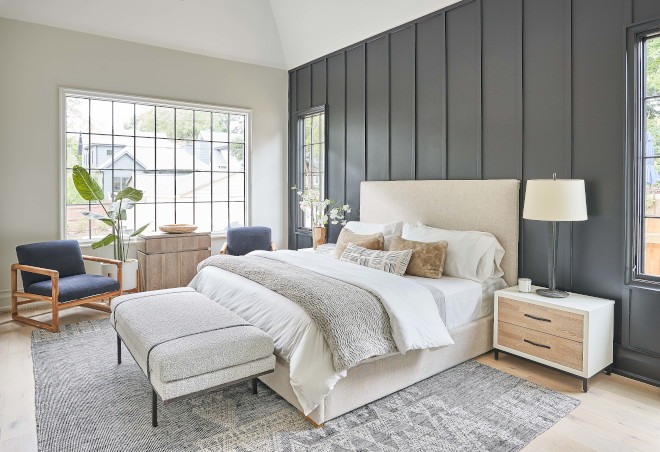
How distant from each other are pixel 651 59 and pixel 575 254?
142 centimetres

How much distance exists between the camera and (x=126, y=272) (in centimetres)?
491

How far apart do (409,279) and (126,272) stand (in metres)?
3.32

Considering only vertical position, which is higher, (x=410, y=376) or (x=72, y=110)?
(x=72, y=110)

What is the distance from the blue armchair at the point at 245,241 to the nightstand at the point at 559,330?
3081 mm

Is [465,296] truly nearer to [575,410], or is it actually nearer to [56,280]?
[575,410]

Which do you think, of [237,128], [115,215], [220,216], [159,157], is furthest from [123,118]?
[220,216]

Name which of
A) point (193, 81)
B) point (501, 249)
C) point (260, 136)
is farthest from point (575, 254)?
point (193, 81)

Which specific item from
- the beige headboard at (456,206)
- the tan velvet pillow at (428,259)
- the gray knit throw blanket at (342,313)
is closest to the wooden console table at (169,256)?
the beige headboard at (456,206)

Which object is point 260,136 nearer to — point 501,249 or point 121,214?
point 121,214

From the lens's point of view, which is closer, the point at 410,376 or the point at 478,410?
the point at 478,410

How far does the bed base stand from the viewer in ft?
8.13

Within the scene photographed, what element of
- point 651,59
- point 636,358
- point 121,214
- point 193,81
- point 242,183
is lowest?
point 636,358

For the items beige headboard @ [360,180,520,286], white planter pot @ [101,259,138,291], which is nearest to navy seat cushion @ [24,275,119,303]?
white planter pot @ [101,259,138,291]

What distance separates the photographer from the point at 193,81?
5.59 m
